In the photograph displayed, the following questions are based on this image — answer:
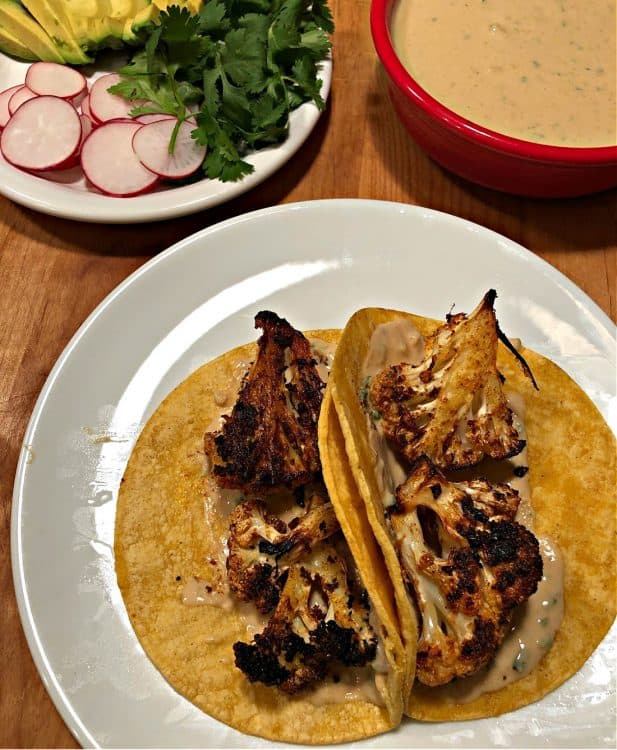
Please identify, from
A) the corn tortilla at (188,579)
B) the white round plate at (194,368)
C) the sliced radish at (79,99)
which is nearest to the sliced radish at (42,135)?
the sliced radish at (79,99)

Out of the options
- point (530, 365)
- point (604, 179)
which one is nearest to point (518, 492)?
point (530, 365)

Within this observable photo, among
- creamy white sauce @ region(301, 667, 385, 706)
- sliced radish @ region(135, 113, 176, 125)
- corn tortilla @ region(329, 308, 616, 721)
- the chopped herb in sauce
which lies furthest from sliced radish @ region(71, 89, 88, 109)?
the chopped herb in sauce

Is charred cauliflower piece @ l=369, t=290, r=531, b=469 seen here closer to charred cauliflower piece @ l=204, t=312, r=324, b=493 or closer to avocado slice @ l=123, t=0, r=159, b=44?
charred cauliflower piece @ l=204, t=312, r=324, b=493

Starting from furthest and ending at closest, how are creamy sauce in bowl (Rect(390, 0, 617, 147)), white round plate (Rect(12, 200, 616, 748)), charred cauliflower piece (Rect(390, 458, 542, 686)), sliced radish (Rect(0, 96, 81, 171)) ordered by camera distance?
sliced radish (Rect(0, 96, 81, 171))
creamy sauce in bowl (Rect(390, 0, 617, 147))
white round plate (Rect(12, 200, 616, 748))
charred cauliflower piece (Rect(390, 458, 542, 686))

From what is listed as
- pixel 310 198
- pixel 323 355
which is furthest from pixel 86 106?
pixel 323 355

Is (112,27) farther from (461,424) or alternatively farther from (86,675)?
(86,675)

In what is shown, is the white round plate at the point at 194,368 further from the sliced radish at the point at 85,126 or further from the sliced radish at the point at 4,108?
the sliced radish at the point at 4,108
